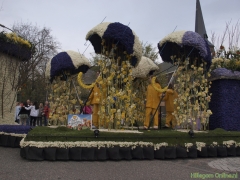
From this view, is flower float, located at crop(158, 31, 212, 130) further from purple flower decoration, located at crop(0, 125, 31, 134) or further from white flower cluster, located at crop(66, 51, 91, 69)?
purple flower decoration, located at crop(0, 125, 31, 134)

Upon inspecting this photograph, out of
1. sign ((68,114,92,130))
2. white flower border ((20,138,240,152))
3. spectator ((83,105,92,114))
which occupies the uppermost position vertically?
spectator ((83,105,92,114))

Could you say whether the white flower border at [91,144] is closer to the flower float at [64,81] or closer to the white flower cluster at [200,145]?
the white flower cluster at [200,145]

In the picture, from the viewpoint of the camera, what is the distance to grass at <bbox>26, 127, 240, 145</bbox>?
20.4 ft

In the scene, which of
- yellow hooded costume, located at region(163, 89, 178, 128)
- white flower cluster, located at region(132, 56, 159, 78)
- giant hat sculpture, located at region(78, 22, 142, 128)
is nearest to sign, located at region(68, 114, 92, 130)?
giant hat sculpture, located at region(78, 22, 142, 128)

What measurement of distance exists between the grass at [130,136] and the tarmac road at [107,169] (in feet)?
1.89

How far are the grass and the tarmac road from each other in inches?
22.6

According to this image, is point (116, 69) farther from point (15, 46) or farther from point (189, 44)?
point (15, 46)

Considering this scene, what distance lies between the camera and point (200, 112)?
9039 millimetres

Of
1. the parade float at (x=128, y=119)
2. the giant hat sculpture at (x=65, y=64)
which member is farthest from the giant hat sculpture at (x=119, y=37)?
the giant hat sculpture at (x=65, y=64)

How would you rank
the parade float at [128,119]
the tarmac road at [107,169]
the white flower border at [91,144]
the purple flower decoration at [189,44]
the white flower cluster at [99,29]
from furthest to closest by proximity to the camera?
the purple flower decoration at [189,44] → the white flower cluster at [99,29] → the parade float at [128,119] → the white flower border at [91,144] → the tarmac road at [107,169]

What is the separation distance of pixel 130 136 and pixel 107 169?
1404 millimetres

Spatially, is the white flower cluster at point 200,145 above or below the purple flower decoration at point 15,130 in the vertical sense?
below

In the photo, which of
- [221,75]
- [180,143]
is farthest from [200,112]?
[180,143]

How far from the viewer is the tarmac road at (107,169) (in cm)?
484
